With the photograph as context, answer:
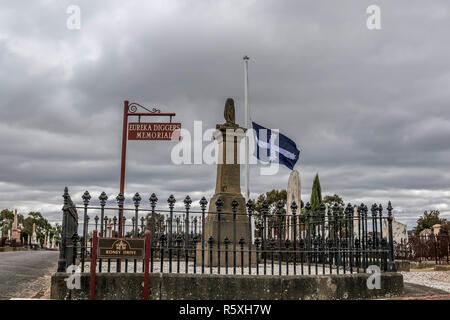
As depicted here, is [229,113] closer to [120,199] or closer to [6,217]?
[120,199]

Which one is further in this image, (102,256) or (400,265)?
(400,265)

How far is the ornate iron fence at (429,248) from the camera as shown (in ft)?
64.6

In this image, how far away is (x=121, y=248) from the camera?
22.4 feet

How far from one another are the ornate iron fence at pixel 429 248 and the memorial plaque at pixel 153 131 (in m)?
13.8

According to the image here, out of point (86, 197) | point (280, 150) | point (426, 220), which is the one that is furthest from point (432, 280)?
point (426, 220)

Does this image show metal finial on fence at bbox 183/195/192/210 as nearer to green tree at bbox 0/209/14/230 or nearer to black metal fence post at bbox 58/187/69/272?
black metal fence post at bbox 58/187/69/272

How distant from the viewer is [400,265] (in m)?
16.8

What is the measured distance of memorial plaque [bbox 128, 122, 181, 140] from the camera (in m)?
10.6

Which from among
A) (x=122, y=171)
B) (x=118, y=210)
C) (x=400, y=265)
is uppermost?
(x=122, y=171)

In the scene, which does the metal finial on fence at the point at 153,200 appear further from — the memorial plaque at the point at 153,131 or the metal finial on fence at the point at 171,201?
the memorial plaque at the point at 153,131

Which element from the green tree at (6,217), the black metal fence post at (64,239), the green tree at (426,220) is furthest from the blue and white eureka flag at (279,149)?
the green tree at (6,217)
